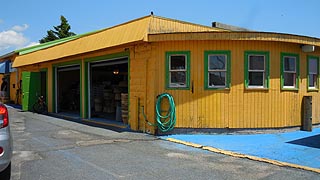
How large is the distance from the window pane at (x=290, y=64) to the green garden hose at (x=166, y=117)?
4409mm

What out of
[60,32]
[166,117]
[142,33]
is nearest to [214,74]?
[166,117]

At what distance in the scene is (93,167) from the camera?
635 cm

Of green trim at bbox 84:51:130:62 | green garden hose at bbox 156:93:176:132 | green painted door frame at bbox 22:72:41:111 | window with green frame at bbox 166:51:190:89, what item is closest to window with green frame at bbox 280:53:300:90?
window with green frame at bbox 166:51:190:89

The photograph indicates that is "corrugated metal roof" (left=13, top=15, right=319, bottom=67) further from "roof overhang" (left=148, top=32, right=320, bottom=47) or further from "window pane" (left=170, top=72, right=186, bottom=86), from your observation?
"window pane" (left=170, top=72, right=186, bottom=86)

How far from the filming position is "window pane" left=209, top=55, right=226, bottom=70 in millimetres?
10320

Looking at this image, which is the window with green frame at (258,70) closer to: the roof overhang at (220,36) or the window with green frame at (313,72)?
the roof overhang at (220,36)

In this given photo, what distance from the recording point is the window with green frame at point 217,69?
10266 mm

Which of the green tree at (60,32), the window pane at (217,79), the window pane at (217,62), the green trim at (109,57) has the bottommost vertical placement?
the window pane at (217,79)

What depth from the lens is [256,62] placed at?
1052 centimetres

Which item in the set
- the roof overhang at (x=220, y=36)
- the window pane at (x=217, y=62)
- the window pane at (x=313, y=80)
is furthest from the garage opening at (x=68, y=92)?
the window pane at (x=313, y=80)

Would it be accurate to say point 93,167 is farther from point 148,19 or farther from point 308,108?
point 308,108

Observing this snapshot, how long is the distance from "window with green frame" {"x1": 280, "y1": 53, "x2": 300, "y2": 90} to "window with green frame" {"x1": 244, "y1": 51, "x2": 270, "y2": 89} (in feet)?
2.33

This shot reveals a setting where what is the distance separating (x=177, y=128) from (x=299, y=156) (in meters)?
4.09

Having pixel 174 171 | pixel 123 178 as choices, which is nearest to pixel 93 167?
pixel 123 178
